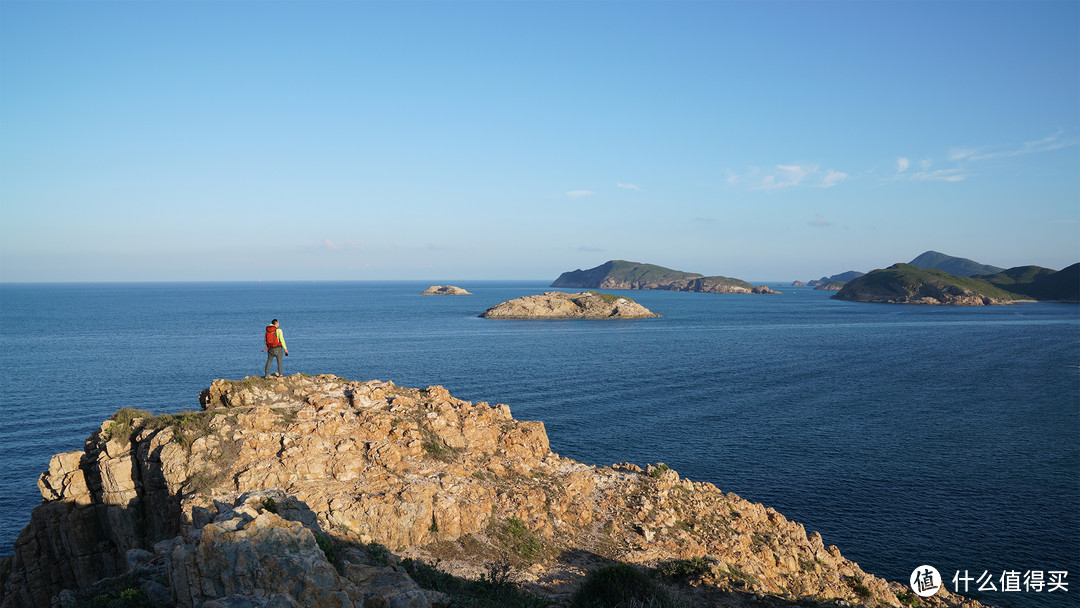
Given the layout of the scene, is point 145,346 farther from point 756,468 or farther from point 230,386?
point 756,468

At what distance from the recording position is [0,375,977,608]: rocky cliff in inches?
831

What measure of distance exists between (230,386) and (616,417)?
40490 millimetres

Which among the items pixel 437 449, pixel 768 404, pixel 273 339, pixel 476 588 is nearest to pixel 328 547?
pixel 476 588

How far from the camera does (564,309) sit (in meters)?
194

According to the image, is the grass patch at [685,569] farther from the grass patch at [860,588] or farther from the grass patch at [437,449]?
the grass patch at [437,449]

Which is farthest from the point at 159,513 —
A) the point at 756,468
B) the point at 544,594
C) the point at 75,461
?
the point at 756,468

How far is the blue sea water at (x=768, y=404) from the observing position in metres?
38.0

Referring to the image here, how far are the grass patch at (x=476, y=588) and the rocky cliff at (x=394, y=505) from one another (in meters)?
0.44

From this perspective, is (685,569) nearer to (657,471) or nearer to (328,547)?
(657,471)

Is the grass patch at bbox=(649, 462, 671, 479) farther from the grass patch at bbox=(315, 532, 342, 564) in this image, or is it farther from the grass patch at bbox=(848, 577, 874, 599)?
the grass patch at bbox=(315, 532, 342, 564)

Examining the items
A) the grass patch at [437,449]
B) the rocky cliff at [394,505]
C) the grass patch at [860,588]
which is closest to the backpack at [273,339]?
the rocky cliff at [394,505]

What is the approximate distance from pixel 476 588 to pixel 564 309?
176m

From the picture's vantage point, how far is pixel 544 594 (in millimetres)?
19406

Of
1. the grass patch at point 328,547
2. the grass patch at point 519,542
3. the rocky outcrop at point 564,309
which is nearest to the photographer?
the grass patch at point 328,547
